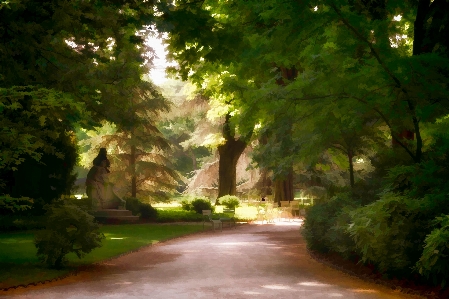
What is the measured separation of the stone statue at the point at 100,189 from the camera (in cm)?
2808

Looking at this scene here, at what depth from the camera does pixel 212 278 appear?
10914 mm

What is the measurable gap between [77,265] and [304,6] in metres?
7.83

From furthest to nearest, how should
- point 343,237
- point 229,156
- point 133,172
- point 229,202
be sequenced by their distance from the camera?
point 133,172 < point 229,156 < point 229,202 < point 343,237

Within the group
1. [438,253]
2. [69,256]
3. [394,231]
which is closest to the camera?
[438,253]

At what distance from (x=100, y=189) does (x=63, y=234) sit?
648 inches

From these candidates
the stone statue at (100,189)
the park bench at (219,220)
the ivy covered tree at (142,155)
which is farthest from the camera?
the ivy covered tree at (142,155)

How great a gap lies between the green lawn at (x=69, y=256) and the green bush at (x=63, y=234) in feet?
1.18

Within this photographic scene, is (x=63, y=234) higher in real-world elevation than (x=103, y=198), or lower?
lower

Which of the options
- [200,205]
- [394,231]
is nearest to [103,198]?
[200,205]

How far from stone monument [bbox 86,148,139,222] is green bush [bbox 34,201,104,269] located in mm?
15146

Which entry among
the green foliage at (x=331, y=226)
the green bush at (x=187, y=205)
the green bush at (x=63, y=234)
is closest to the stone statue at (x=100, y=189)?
the green bush at (x=187, y=205)

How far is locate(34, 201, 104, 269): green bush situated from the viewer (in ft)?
39.4

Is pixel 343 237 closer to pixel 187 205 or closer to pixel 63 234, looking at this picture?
pixel 63 234

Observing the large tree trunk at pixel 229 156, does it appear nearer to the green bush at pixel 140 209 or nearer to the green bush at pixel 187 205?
the green bush at pixel 187 205
